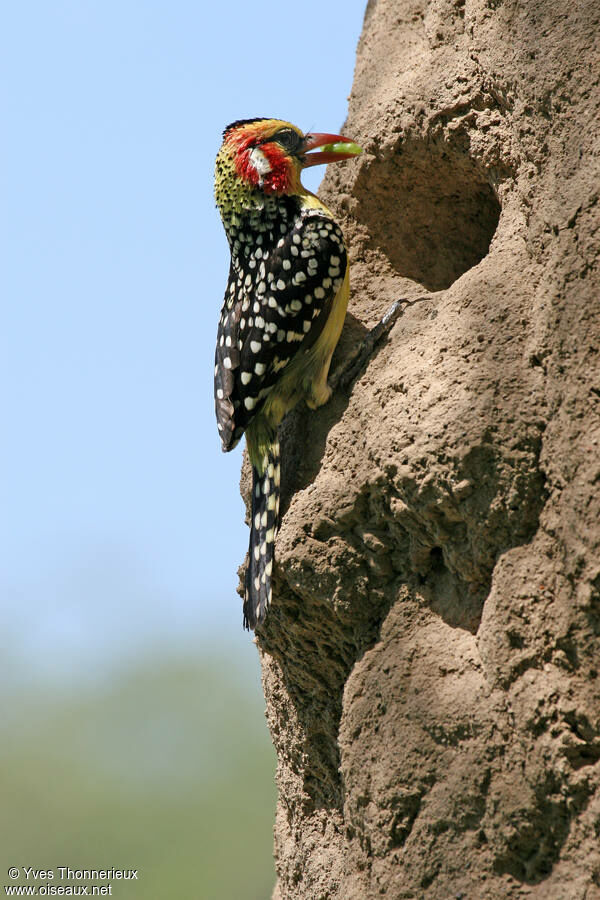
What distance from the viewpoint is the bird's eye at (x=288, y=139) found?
416cm

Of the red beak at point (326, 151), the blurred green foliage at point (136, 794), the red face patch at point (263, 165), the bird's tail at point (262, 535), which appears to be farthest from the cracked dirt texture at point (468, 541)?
the blurred green foliage at point (136, 794)

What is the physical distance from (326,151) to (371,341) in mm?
963

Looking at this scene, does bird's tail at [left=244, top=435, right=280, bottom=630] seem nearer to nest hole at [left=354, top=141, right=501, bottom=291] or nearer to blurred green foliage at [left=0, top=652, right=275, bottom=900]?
nest hole at [left=354, top=141, right=501, bottom=291]

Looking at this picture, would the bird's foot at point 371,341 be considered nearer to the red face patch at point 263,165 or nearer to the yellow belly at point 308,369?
the yellow belly at point 308,369

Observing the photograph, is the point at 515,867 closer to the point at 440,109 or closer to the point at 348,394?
the point at 348,394

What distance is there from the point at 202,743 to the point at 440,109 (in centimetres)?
1158

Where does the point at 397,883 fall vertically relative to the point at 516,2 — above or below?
below

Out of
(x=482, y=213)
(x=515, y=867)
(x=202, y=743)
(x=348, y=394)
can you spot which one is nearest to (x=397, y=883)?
(x=515, y=867)

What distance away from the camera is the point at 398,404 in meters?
3.14

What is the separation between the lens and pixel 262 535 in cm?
348

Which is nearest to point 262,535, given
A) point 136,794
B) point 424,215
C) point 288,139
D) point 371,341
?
point 371,341

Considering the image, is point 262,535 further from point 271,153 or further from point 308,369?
point 271,153

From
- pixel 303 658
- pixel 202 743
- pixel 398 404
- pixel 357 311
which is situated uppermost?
pixel 202 743

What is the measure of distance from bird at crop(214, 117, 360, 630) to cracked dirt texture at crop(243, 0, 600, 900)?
109 millimetres
